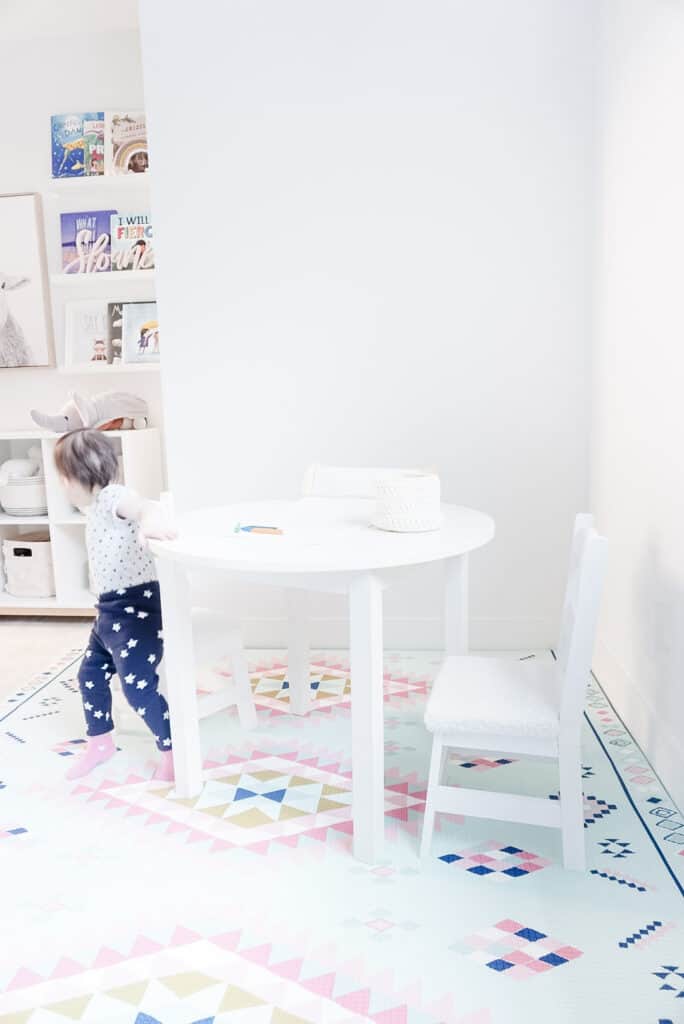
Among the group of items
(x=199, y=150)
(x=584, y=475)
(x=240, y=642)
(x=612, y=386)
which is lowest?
(x=240, y=642)

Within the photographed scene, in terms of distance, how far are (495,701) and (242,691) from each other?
0.97 meters

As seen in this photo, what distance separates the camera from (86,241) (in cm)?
388

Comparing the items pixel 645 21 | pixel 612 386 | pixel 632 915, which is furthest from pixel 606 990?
pixel 645 21

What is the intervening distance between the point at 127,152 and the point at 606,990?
11.9ft

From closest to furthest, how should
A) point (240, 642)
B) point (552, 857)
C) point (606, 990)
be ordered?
point (606, 990)
point (552, 857)
point (240, 642)

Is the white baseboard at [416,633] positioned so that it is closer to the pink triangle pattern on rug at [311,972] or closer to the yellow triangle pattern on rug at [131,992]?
the pink triangle pattern on rug at [311,972]

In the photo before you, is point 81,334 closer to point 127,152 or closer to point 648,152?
point 127,152

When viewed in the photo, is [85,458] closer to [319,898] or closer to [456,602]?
[456,602]

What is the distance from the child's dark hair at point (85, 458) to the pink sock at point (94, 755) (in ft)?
2.35

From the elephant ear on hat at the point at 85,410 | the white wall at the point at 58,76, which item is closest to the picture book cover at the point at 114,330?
the white wall at the point at 58,76

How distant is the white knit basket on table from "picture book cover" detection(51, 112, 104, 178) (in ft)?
8.53

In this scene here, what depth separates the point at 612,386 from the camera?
2691mm

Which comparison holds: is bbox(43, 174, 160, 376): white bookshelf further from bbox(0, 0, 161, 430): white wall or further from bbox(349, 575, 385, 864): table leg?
bbox(349, 575, 385, 864): table leg

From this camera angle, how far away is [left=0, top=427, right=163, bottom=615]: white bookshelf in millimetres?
3744
